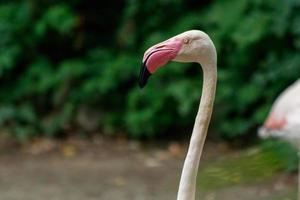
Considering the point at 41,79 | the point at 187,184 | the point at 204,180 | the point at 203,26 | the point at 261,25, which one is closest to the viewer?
the point at 187,184

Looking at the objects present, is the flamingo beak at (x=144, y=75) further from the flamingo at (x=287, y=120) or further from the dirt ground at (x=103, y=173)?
the dirt ground at (x=103, y=173)

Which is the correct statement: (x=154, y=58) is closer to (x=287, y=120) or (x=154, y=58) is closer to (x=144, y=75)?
(x=144, y=75)

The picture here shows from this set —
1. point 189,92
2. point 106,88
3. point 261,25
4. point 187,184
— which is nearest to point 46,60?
point 106,88

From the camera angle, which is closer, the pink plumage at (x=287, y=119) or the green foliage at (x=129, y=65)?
the pink plumage at (x=287, y=119)

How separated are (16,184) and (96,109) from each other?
1843 millimetres

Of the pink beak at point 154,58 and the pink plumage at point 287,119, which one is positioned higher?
the pink plumage at point 287,119

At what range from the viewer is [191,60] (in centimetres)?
277

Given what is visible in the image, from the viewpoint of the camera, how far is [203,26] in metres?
7.55

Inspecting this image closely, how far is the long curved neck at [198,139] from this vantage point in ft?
9.02

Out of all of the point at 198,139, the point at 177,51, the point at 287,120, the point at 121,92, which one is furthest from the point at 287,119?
the point at 121,92

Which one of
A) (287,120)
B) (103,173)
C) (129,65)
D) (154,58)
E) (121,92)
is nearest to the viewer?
(154,58)

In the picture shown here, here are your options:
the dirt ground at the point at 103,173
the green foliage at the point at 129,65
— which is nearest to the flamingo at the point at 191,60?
the dirt ground at the point at 103,173

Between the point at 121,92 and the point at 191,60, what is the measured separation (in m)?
A: 5.45

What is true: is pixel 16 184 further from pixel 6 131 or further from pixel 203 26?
pixel 203 26
